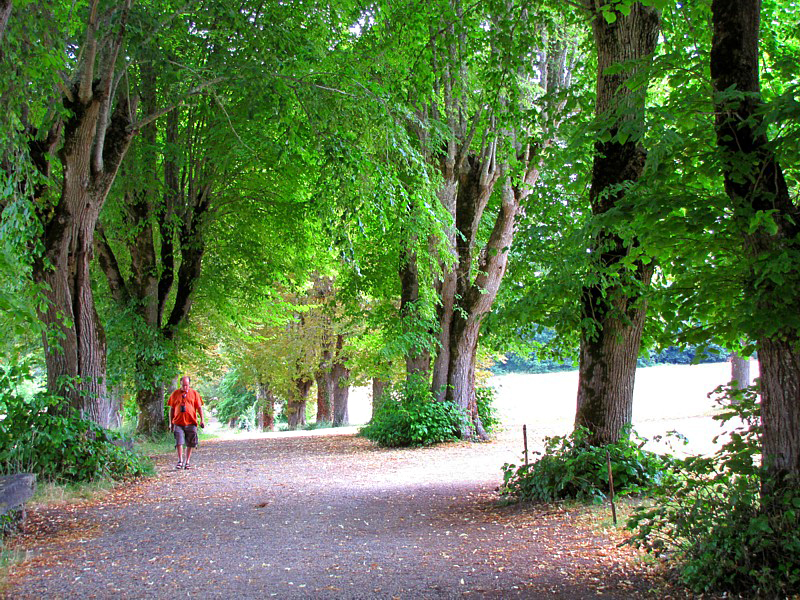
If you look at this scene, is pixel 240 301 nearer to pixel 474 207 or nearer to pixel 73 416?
pixel 474 207

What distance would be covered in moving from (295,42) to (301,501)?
697cm

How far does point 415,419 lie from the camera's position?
15.8 m

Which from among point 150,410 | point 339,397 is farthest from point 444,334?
point 339,397

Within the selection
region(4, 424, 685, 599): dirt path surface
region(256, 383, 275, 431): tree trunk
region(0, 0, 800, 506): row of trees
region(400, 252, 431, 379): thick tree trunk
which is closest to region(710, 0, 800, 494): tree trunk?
region(0, 0, 800, 506): row of trees

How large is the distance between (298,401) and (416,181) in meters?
22.6

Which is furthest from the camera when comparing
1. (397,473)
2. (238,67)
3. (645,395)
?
(645,395)

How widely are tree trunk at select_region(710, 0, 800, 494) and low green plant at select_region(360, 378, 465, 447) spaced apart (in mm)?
11308

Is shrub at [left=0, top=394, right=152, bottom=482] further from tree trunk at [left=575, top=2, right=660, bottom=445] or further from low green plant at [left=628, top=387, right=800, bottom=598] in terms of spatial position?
low green plant at [left=628, top=387, right=800, bottom=598]

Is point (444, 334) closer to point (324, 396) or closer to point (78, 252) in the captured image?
point (78, 252)

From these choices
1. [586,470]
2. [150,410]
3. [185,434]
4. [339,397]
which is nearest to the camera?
[586,470]

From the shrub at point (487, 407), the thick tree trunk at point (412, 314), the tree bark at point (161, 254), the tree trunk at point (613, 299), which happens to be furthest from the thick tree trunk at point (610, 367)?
the tree bark at point (161, 254)

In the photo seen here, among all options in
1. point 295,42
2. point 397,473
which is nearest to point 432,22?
point 295,42

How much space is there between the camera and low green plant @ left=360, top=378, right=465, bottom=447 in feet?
51.6

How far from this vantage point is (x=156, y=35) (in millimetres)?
9078
